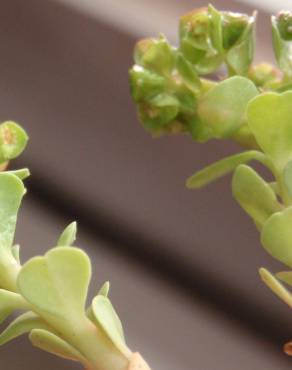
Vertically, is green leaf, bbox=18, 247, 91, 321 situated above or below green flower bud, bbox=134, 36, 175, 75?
below

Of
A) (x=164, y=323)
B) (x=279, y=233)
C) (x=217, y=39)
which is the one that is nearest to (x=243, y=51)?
(x=217, y=39)

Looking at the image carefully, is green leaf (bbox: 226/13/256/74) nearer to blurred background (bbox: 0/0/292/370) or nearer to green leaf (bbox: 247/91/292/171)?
green leaf (bbox: 247/91/292/171)

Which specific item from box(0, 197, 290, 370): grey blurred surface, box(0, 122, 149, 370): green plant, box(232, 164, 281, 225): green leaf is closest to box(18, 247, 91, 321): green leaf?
box(0, 122, 149, 370): green plant

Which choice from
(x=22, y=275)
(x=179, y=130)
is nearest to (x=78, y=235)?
(x=179, y=130)

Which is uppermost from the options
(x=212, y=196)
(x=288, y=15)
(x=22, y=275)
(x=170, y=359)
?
(x=288, y=15)

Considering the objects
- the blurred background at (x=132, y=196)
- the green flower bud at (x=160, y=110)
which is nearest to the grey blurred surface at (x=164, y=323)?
the blurred background at (x=132, y=196)

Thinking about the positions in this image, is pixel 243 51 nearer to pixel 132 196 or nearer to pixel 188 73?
pixel 188 73

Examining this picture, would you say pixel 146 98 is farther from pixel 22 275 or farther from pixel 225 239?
pixel 225 239
